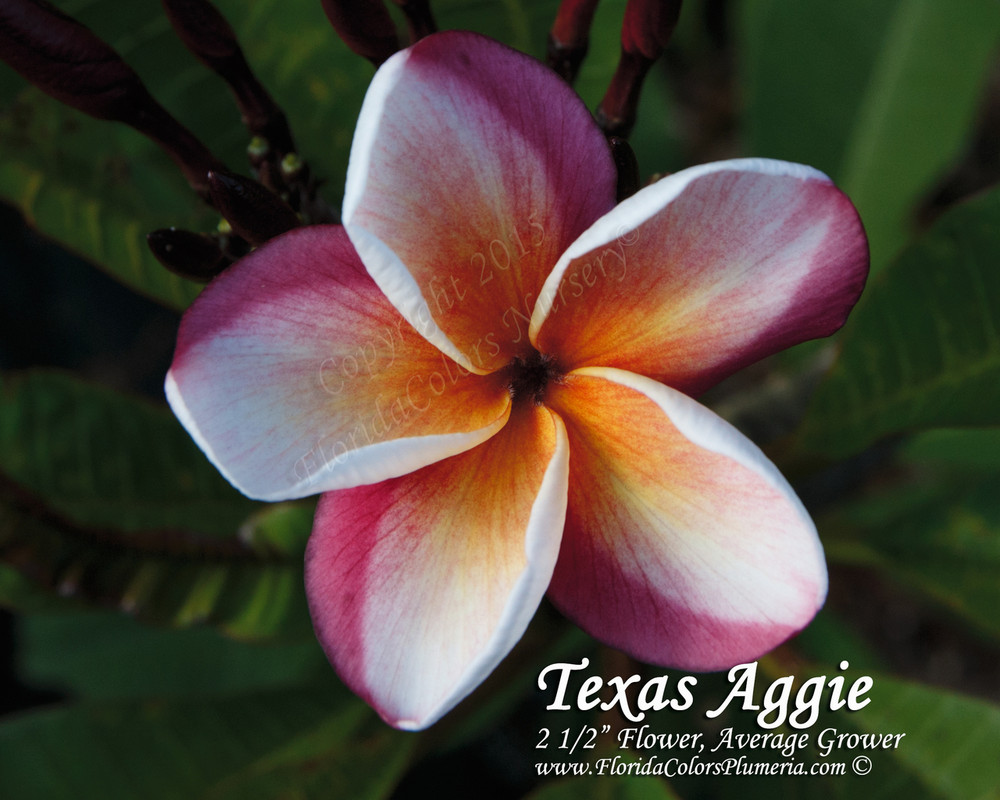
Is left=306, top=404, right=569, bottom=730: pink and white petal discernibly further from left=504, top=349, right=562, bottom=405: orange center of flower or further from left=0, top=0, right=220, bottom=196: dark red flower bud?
left=0, top=0, right=220, bottom=196: dark red flower bud

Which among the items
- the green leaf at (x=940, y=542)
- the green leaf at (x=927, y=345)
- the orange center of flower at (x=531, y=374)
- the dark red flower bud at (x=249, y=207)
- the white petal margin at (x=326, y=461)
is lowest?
the green leaf at (x=940, y=542)

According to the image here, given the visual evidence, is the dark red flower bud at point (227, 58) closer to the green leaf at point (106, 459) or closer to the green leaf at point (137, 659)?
the green leaf at point (106, 459)

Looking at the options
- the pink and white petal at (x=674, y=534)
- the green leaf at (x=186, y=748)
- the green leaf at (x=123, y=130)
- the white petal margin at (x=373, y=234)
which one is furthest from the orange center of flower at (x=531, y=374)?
the green leaf at (x=186, y=748)

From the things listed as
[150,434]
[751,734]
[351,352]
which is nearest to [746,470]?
[351,352]

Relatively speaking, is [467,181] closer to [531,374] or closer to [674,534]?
[531,374]

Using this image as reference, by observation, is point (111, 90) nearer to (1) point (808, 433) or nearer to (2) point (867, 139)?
(1) point (808, 433)

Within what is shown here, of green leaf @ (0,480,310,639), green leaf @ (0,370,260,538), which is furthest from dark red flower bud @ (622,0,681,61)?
green leaf @ (0,370,260,538)

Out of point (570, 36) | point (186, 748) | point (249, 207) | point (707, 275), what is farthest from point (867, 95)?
point (186, 748)
